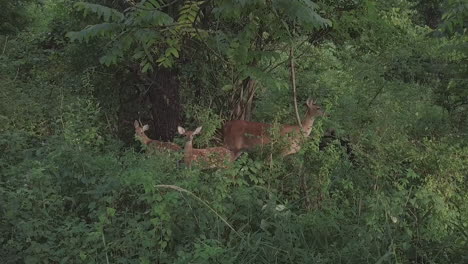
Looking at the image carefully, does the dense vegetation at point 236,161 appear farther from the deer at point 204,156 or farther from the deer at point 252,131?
the deer at point 252,131

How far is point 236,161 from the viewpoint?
22.3ft

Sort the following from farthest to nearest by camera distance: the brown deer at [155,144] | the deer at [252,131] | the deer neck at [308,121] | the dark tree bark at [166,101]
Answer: the dark tree bark at [166,101] → the deer neck at [308,121] → the deer at [252,131] → the brown deer at [155,144]

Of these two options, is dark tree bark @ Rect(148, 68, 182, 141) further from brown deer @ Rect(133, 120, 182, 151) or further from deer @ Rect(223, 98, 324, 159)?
deer @ Rect(223, 98, 324, 159)

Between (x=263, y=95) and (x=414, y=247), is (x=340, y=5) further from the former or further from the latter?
(x=414, y=247)

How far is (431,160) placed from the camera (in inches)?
287

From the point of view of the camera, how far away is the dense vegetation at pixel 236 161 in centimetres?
496

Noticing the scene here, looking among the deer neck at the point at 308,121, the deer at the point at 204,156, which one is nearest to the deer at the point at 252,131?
the deer neck at the point at 308,121

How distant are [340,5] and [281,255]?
5235 millimetres

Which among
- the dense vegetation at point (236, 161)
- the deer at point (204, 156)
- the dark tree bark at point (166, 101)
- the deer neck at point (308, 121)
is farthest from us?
the dark tree bark at point (166, 101)

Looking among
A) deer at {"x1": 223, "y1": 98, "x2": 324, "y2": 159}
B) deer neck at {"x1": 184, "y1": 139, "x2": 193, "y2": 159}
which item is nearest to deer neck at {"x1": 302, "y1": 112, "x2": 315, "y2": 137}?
deer at {"x1": 223, "y1": 98, "x2": 324, "y2": 159}

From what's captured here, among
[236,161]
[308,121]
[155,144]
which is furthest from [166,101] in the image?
[236,161]

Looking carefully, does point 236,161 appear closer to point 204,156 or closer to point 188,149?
point 204,156

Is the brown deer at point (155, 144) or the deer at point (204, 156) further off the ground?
the deer at point (204, 156)

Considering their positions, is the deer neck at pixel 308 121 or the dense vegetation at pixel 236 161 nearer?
the dense vegetation at pixel 236 161
